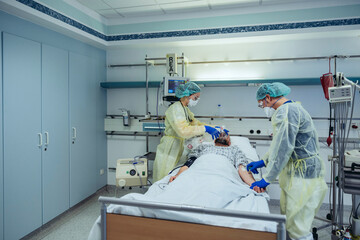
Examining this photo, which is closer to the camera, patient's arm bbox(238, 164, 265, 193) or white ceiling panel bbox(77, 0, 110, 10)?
→ patient's arm bbox(238, 164, 265, 193)

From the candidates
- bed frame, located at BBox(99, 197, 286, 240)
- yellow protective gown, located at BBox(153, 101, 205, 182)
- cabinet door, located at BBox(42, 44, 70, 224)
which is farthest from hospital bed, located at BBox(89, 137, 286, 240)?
cabinet door, located at BBox(42, 44, 70, 224)

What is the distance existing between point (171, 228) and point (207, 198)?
1.08 feet

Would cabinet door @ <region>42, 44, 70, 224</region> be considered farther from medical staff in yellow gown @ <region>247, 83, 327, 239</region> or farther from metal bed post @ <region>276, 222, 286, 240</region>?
metal bed post @ <region>276, 222, 286, 240</region>

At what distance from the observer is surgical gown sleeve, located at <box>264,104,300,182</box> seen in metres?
1.77

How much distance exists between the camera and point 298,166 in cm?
183

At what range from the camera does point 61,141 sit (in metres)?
3.08

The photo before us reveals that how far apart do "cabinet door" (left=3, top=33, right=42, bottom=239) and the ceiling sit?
1.07 m

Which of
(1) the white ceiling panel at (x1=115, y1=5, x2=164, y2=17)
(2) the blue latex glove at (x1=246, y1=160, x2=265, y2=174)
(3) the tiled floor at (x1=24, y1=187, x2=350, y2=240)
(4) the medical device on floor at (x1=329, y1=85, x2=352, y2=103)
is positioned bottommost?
(3) the tiled floor at (x1=24, y1=187, x2=350, y2=240)

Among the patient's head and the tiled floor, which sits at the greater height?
the patient's head

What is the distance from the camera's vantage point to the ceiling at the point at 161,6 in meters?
3.16

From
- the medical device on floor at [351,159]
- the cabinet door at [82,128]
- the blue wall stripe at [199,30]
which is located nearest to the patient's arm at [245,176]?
the medical device on floor at [351,159]

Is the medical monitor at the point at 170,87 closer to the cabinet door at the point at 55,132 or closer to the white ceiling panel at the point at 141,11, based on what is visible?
the white ceiling panel at the point at 141,11

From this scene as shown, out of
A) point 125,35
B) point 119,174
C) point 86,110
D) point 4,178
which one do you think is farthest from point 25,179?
point 125,35

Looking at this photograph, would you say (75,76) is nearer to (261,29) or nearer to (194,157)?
(194,157)
